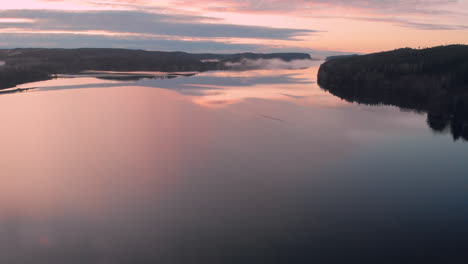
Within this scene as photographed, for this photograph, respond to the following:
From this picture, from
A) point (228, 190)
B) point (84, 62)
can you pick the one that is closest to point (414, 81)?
point (228, 190)

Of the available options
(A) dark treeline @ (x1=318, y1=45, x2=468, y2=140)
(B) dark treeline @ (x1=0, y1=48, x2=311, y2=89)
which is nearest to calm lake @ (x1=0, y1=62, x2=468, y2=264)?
(A) dark treeline @ (x1=318, y1=45, x2=468, y2=140)

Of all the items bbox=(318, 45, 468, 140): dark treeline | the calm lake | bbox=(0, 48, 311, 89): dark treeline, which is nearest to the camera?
the calm lake

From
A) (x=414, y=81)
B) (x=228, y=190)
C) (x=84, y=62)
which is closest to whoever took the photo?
(x=228, y=190)

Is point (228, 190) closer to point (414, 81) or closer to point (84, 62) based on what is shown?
point (414, 81)

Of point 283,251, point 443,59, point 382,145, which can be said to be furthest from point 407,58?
point 283,251

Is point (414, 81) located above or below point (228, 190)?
above

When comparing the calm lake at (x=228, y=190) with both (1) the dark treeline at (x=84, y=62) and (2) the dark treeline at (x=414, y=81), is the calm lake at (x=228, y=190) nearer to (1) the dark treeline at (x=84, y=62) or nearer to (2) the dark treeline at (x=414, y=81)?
(2) the dark treeline at (x=414, y=81)

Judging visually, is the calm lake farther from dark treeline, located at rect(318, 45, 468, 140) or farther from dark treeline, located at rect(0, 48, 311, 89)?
dark treeline, located at rect(0, 48, 311, 89)
